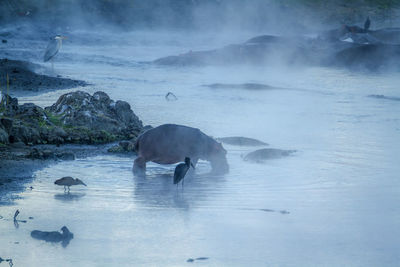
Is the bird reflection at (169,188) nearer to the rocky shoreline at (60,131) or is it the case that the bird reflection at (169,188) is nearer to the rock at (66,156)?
the rock at (66,156)

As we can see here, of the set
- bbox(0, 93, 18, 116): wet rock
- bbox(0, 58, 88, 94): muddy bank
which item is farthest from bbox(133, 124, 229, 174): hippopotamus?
bbox(0, 58, 88, 94): muddy bank

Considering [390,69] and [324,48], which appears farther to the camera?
[324,48]

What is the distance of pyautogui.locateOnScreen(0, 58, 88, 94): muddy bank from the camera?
1750cm

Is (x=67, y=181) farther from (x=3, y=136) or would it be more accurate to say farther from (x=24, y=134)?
(x=24, y=134)

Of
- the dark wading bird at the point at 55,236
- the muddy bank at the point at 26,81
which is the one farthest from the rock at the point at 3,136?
the muddy bank at the point at 26,81

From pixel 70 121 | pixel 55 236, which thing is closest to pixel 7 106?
pixel 70 121

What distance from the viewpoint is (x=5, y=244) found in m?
5.96

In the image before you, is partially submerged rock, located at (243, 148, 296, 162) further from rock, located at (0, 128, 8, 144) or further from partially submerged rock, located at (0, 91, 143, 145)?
rock, located at (0, 128, 8, 144)

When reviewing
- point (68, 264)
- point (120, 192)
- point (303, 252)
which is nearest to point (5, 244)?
point (68, 264)

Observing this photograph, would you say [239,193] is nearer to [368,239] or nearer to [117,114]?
[368,239]

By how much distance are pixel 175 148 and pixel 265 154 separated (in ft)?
5.20

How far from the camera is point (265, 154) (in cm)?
994

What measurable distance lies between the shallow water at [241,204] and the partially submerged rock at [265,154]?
0.15 m

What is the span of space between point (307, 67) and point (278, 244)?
70.1 ft
